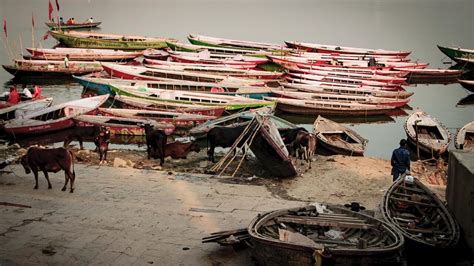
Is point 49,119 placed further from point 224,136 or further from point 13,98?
point 224,136

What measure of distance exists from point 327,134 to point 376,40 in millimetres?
58803

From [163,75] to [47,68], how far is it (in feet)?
35.9

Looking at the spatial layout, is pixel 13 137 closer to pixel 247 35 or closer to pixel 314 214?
pixel 314 214

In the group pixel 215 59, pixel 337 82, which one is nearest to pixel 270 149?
pixel 337 82

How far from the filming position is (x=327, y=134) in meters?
22.2

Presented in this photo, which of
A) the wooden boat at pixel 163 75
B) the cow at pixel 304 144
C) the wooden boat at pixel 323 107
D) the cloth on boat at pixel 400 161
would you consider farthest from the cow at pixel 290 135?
the wooden boat at pixel 163 75

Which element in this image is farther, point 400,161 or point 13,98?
point 13,98

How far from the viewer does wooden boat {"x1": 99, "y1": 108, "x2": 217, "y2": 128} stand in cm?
2431

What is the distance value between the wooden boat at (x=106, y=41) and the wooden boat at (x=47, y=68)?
11919 mm

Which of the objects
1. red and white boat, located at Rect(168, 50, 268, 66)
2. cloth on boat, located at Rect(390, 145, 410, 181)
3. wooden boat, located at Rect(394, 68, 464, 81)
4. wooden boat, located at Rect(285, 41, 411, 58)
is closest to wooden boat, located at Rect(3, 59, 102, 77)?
red and white boat, located at Rect(168, 50, 268, 66)

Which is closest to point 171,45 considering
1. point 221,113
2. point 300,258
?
point 221,113

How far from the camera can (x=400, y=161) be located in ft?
46.5

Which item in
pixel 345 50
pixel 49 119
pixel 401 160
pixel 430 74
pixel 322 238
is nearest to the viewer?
pixel 322 238

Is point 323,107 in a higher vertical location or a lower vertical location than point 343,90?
lower
